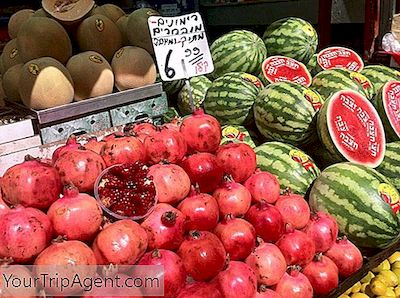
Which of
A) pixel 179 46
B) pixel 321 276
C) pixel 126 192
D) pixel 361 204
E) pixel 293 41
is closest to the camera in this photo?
pixel 126 192

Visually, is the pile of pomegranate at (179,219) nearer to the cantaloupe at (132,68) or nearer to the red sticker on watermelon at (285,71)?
the cantaloupe at (132,68)

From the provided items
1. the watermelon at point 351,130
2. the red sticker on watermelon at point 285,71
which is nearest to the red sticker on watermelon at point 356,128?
the watermelon at point 351,130

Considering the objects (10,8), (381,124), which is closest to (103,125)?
(381,124)

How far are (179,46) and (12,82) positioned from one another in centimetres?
87

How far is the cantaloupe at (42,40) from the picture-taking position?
2.31m

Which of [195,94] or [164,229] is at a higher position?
[164,229]

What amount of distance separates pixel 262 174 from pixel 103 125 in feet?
3.14

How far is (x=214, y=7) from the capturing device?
692 centimetres

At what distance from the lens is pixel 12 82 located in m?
2.38

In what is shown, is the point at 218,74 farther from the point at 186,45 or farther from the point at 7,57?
the point at 7,57

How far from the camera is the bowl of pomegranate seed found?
136 centimetres

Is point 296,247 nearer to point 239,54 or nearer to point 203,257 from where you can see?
point 203,257

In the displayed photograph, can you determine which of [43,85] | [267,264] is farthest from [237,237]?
[43,85]

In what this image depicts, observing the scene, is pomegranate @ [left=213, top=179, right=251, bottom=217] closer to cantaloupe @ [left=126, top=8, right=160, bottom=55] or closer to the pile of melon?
the pile of melon
